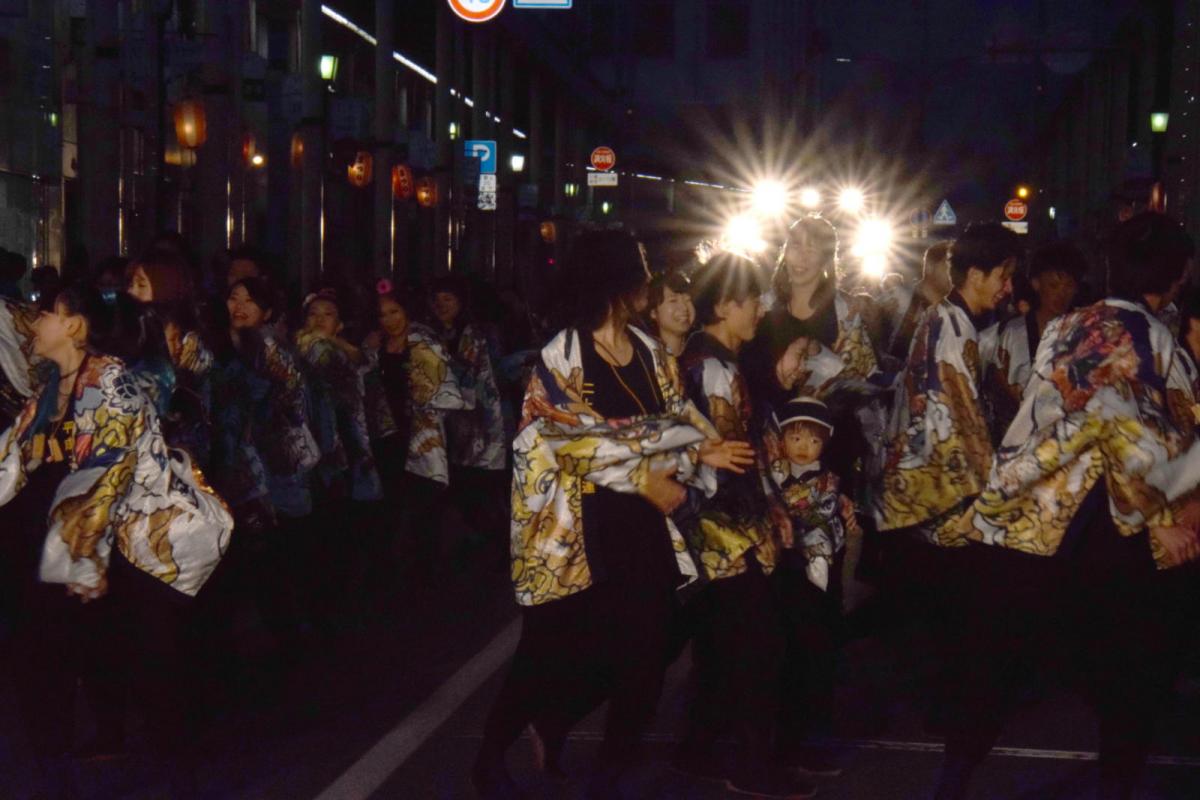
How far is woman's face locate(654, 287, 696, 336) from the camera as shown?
6.64 m

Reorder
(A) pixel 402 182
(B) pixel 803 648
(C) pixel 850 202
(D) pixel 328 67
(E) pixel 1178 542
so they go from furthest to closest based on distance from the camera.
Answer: (C) pixel 850 202, (A) pixel 402 182, (D) pixel 328 67, (B) pixel 803 648, (E) pixel 1178 542

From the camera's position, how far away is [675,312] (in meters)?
6.66

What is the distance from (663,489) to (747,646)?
30.1 inches

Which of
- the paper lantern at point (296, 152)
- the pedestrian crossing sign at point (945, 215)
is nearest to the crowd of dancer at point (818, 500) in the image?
the paper lantern at point (296, 152)

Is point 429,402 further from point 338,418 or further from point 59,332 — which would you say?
point 59,332

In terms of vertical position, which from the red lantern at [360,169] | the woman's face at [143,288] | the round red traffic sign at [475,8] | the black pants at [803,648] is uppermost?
the round red traffic sign at [475,8]

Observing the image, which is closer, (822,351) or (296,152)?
(822,351)

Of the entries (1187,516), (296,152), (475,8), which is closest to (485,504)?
(1187,516)

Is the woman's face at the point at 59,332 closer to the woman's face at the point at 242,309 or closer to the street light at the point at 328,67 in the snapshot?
the woman's face at the point at 242,309

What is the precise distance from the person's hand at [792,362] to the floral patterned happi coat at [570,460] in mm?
1124

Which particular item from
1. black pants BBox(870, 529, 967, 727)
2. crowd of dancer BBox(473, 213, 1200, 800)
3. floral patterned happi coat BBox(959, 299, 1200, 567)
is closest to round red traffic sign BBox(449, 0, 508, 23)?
black pants BBox(870, 529, 967, 727)

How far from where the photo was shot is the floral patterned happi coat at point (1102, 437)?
5320 millimetres

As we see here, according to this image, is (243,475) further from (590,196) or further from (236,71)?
(590,196)

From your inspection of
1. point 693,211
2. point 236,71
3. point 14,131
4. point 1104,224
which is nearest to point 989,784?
point 14,131
